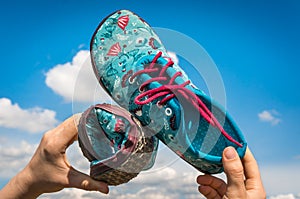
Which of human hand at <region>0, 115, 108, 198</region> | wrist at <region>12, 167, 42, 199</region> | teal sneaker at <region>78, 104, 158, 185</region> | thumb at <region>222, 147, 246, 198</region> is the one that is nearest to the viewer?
thumb at <region>222, 147, 246, 198</region>

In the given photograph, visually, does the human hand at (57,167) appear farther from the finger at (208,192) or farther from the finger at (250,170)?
the finger at (250,170)

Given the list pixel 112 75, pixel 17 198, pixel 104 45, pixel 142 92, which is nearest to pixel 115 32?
pixel 104 45

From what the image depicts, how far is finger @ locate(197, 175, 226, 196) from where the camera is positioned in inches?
58.3

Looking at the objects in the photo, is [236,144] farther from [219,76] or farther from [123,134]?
[123,134]

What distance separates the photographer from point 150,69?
59.7 inches

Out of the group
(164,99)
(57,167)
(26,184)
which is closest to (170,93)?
(164,99)

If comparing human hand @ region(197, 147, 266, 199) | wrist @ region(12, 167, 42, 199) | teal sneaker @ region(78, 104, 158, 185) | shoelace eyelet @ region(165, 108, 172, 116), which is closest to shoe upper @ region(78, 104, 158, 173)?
teal sneaker @ region(78, 104, 158, 185)

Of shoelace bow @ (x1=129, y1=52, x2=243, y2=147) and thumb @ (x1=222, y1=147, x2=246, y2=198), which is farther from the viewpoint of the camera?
shoelace bow @ (x1=129, y1=52, x2=243, y2=147)

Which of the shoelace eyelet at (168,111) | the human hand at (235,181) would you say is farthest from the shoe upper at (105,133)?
the human hand at (235,181)

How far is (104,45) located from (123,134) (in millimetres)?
421

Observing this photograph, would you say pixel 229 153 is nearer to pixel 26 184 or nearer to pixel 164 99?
pixel 164 99

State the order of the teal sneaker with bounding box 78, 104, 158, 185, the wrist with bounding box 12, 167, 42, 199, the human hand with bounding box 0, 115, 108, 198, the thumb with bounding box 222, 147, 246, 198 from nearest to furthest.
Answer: the thumb with bounding box 222, 147, 246, 198
the teal sneaker with bounding box 78, 104, 158, 185
the human hand with bounding box 0, 115, 108, 198
the wrist with bounding box 12, 167, 42, 199

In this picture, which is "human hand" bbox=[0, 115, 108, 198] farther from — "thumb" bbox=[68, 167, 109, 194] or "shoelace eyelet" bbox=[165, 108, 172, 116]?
"shoelace eyelet" bbox=[165, 108, 172, 116]

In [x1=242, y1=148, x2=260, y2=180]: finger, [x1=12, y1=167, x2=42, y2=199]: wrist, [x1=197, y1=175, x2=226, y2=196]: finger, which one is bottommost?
[x1=197, y1=175, x2=226, y2=196]: finger
